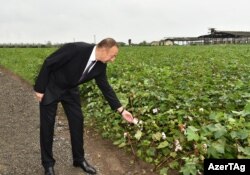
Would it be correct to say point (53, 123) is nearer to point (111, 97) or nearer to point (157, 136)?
point (111, 97)

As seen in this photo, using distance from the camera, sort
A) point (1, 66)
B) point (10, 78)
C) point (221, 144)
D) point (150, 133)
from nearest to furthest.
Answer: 1. point (221, 144)
2. point (150, 133)
3. point (10, 78)
4. point (1, 66)

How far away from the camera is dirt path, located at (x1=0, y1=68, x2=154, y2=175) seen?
20.5ft

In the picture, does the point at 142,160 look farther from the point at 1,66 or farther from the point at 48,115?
the point at 1,66

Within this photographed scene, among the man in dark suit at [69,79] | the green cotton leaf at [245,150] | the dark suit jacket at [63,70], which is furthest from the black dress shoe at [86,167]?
the green cotton leaf at [245,150]

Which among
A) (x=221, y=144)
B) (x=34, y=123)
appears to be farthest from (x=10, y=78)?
(x=221, y=144)

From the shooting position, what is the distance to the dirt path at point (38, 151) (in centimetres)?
626

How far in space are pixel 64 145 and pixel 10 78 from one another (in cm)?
1065

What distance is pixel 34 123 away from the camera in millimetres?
8961

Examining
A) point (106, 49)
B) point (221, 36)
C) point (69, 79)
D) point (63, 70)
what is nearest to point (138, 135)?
point (69, 79)

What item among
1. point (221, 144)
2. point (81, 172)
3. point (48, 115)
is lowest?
point (81, 172)

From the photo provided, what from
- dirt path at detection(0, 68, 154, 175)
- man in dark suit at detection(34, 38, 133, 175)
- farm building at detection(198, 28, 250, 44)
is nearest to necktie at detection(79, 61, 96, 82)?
man in dark suit at detection(34, 38, 133, 175)

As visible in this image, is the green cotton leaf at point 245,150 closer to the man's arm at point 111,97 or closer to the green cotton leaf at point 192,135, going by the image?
the green cotton leaf at point 192,135

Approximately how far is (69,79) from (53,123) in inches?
25.1

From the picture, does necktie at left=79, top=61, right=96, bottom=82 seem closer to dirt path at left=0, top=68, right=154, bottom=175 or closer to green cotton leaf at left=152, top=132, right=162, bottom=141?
dirt path at left=0, top=68, right=154, bottom=175
